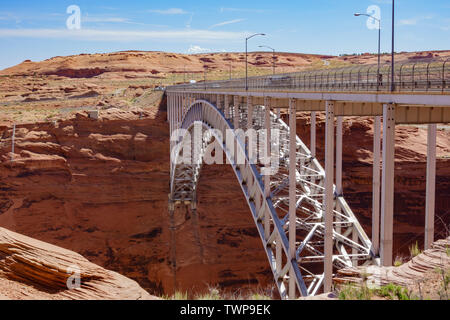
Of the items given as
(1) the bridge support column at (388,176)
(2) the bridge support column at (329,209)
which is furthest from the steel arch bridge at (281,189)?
(1) the bridge support column at (388,176)

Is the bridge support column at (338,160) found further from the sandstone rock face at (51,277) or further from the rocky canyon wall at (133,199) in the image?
the rocky canyon wall at (133,199)

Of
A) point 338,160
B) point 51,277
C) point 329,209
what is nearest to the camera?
point 51,277

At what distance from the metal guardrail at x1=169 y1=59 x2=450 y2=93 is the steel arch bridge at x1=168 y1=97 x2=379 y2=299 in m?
1.41

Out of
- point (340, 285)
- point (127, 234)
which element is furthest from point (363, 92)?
point (127, 234)

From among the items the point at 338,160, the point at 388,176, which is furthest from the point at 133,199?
the point at 388,176

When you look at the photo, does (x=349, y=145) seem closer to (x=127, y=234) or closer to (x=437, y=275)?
(x=127, y=234)

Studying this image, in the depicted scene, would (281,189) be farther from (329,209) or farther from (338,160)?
(329,209)

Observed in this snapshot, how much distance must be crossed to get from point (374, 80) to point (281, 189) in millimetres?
7047

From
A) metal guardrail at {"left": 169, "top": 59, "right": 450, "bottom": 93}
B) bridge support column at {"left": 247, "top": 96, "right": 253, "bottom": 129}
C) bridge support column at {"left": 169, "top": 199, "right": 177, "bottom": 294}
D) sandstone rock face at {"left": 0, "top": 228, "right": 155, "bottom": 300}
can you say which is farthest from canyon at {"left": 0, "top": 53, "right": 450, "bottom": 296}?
sandstone rock face at {"left": 0, "top": 228, "right": 155, "bottom": 300}

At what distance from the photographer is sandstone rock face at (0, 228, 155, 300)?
6617 mm

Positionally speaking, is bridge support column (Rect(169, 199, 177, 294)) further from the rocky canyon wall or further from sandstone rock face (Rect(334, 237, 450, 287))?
sandstone rock face (Rect(334, 237, 450, 287))

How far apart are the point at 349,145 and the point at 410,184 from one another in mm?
4804

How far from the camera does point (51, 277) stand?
6855mm

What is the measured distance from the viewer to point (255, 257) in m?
34.4
